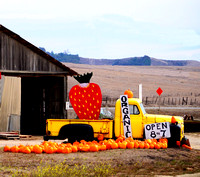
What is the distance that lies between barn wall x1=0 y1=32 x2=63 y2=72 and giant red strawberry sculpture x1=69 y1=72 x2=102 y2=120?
8.10m

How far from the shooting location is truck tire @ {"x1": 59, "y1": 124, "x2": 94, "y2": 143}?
47.2 feet

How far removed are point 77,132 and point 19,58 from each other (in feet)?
32.6

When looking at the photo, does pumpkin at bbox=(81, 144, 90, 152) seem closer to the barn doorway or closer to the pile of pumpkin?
the pile of pumpkin

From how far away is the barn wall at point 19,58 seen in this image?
22.8m

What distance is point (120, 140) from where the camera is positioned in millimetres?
14109

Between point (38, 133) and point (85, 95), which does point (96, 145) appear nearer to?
point (85, 95)

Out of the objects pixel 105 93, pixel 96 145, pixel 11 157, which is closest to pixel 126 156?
pixel 96 145

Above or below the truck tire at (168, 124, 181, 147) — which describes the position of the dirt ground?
below

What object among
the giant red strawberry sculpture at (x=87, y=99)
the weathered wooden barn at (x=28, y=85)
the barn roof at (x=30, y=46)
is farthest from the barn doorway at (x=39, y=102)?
the giant red strawberry sculpture at (x=87, y=99)

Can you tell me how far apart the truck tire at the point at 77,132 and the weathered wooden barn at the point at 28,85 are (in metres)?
8.11

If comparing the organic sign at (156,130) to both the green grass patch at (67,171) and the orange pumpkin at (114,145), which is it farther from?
the green grass patch at (67,171)

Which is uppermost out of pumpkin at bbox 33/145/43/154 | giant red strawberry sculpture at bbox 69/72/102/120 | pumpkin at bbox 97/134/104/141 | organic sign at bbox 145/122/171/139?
giant red strawberry sculpture at bbox 69/72/102/120

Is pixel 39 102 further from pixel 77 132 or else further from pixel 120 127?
pixel 120 127

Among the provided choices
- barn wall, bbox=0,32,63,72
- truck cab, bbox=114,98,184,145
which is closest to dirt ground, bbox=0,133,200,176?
truck cab, bbox=114,98,184,145
